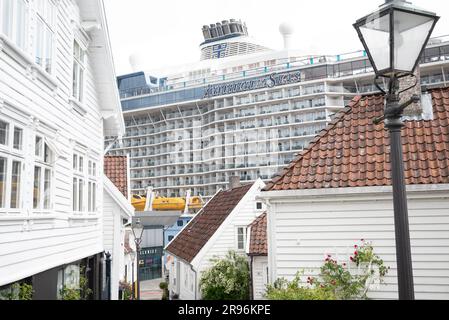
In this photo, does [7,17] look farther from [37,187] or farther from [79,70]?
[79,70]

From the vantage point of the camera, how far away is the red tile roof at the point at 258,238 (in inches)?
711

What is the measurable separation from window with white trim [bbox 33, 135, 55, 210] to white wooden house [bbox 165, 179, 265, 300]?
11515 millimetres

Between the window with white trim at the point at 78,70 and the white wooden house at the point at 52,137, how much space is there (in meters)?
0.02

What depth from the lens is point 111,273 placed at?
16328 mm

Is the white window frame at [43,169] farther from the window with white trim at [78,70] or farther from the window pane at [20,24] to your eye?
the window with white trim at [78,70]

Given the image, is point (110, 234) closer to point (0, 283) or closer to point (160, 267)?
point (0, 283)

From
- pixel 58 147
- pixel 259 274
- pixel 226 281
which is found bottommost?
pixel 226 281

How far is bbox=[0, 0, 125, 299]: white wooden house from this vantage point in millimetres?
6977

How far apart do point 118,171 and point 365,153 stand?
12.6 metres

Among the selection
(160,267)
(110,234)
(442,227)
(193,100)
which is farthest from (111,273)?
(193,100)

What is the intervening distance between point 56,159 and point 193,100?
91.1 m

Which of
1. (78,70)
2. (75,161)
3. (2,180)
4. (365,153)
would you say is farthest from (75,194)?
(365,153)

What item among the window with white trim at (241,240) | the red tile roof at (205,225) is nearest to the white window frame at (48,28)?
the red tile roof at (205,225)

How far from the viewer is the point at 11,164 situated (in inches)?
274
